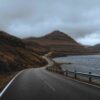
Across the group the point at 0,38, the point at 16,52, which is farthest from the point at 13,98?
the point at 0,38

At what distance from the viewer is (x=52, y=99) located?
1469 cm

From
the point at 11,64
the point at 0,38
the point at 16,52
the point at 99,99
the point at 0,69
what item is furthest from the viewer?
the point at 0,38

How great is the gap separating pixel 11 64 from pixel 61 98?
6096cm

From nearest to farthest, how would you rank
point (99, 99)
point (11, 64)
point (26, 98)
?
point (99, 99), point (26, 98), point (11, 64)

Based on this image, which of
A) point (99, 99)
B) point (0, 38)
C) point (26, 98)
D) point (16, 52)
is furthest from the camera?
point (0, 38)

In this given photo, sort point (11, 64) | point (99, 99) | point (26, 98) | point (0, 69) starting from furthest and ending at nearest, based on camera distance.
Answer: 1. point (11, 64)
2. point (0, 69)
3. point (26, 98)
4. point (99, 99)

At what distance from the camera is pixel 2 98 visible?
15.3 metres

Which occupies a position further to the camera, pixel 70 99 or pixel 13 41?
pixel 13 41

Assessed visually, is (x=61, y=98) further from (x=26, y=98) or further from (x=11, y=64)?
(x=11, y=64)

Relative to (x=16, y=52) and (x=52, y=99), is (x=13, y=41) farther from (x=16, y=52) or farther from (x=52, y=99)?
(x=52, y=99)

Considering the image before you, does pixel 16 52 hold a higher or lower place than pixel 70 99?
higher

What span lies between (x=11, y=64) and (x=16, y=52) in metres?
49.6

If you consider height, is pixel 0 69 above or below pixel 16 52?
below

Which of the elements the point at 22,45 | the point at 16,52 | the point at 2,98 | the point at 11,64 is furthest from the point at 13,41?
the point at 2,98
